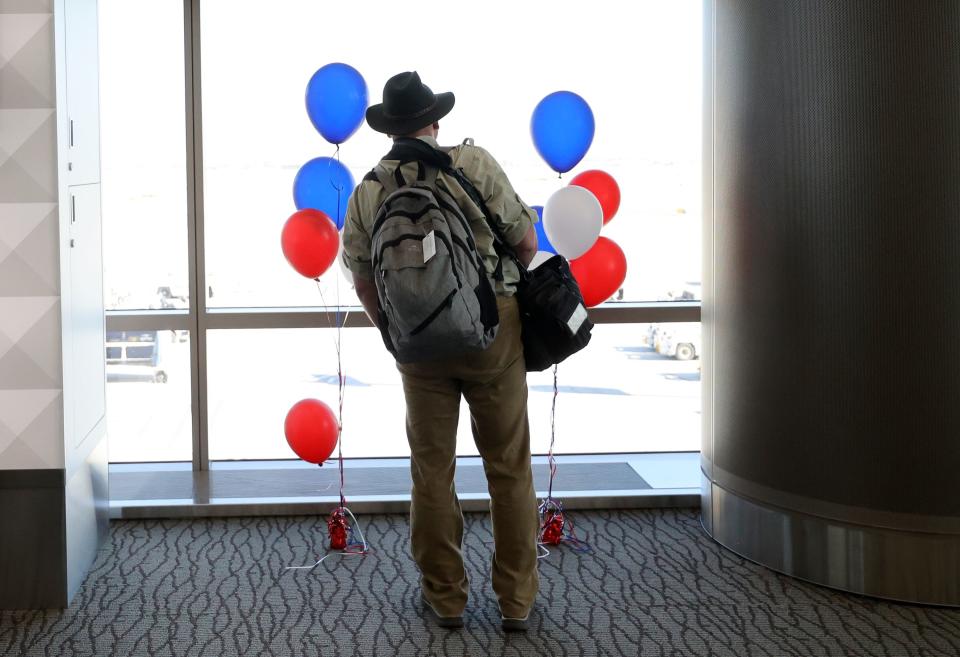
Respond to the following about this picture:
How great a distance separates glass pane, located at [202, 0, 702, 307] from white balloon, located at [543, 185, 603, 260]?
121cm

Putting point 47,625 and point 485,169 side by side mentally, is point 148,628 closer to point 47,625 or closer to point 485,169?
point 47,625

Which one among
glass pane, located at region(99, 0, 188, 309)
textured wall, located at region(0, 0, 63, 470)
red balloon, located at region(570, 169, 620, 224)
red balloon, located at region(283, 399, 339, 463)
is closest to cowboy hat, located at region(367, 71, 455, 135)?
red balloon, located at region(570, 169, 620, 224)

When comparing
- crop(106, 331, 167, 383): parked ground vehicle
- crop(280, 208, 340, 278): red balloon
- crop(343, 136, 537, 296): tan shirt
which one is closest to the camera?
crop(343, 136, 537, 296): tan shirt

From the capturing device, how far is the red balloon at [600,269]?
3.74 m

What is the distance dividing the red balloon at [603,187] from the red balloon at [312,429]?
1281 mm

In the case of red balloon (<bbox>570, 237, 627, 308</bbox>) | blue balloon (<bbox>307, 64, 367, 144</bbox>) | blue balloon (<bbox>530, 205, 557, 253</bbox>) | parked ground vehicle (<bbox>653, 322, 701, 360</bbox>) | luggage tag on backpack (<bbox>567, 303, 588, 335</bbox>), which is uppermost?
blue balloon (<bbox>307, 64, 367, 144</bbox>)

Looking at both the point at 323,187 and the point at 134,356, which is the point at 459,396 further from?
the point at 134,356

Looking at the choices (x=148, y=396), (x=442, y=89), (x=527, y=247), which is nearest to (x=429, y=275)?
(x=527, y=247)

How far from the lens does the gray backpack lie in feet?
9.05

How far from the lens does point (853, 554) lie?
11.1 feet

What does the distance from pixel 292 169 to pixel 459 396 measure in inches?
81.1

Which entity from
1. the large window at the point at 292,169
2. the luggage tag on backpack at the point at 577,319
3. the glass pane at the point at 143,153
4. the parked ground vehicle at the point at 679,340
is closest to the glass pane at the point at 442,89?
the large window at the point at 292,169

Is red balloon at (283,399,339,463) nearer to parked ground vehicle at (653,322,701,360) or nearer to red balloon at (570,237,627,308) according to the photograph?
red balloon at (570,237,627,308)

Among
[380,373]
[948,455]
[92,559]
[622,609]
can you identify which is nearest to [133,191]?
[380,373]
